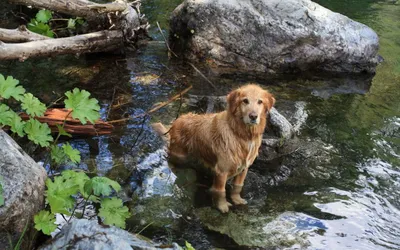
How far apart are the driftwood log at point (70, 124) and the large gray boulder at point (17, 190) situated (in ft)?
7.12

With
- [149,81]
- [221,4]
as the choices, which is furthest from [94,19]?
[221,4]

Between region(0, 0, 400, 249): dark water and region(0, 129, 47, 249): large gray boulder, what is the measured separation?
58.9 inches

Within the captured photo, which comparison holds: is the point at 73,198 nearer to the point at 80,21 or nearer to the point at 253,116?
the point at 253,116

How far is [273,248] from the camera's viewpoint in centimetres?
497

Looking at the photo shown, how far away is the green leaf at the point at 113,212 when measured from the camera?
399 cm

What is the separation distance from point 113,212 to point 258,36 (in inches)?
279

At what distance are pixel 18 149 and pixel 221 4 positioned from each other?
279 inches

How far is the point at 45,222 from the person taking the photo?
12.2 feet

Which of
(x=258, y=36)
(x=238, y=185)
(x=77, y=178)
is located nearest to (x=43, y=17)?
(x=258, y=36)

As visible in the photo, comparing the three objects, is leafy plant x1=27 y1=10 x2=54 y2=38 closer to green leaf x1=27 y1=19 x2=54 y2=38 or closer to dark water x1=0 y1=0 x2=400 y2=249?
green leaf x1=27 y1=19 x2=54 y2=38

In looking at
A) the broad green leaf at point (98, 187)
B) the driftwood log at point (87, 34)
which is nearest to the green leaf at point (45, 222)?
the broad green leaf at point (98, 187)

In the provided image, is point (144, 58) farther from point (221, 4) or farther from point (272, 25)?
point (272, 25)

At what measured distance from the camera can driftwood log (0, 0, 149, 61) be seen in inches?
291

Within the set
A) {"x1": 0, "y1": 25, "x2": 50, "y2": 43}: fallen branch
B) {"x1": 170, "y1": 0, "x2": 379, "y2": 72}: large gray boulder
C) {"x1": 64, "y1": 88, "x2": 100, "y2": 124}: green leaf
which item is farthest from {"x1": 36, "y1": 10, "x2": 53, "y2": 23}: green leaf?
{"x1": 64, "y1": 88, "x2": 100, "y2": 124}: green leaf
